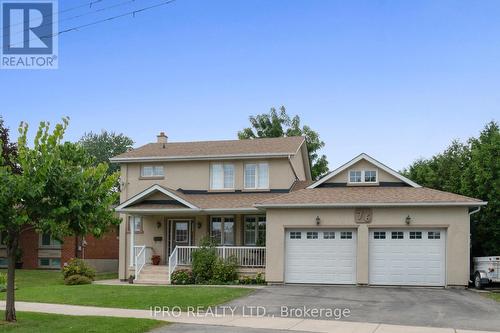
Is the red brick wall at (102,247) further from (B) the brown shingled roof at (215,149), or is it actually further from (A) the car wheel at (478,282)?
(A) the car wheel at (478,282)

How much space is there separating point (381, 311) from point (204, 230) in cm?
1374

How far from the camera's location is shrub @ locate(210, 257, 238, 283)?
25.2 meters

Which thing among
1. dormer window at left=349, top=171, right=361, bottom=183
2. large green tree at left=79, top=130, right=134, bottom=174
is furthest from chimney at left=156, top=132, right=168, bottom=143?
large green tree at left=79, top=130, right=134, bottom=174

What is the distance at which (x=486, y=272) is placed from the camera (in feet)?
74.2

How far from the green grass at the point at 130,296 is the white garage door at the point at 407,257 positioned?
18.7 ft

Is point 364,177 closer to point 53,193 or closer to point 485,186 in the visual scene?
point 485,186

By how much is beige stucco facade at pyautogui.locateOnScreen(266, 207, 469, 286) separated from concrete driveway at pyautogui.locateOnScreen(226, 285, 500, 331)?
1.06 m

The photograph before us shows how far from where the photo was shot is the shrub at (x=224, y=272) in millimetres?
25219

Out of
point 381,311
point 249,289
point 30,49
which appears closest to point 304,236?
point 249,289

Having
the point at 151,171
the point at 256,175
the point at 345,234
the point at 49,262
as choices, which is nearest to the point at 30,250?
the point at 49,262

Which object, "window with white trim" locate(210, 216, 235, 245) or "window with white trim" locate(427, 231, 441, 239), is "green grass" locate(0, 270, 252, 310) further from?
"window with white trim" locate(427, 231, 441, 239)

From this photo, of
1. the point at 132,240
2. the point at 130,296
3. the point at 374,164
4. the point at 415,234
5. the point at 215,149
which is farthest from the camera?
the point at 215,149

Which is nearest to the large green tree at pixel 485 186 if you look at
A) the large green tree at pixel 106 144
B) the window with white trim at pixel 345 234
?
the window with white trim at pixel 345 234

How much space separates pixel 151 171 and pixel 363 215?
476 inches
